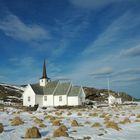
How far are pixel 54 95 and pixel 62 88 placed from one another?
2691 mm

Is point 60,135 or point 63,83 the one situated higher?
point 63,83

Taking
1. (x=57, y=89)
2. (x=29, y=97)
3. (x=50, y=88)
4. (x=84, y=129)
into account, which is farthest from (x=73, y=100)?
(x=84, y=129)

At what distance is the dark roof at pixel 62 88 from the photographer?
212ft

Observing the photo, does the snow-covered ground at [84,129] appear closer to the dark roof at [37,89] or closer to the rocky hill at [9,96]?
the dark roof at [37,89]

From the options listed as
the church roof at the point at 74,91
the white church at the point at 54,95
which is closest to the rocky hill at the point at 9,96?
the white church at the point at 54,95

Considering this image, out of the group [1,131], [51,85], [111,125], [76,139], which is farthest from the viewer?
[51,85]

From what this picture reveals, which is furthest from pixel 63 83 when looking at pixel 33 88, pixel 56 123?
pixel 56 123

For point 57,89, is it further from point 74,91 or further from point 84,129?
point 84,129

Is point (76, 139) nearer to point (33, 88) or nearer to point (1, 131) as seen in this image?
point (1, 131)

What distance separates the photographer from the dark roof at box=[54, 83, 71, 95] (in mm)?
64750

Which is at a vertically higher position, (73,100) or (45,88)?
(45,88)

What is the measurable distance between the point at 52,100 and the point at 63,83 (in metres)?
5.30

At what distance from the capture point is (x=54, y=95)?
6531 centimetres

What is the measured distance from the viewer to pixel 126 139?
13.6 m
